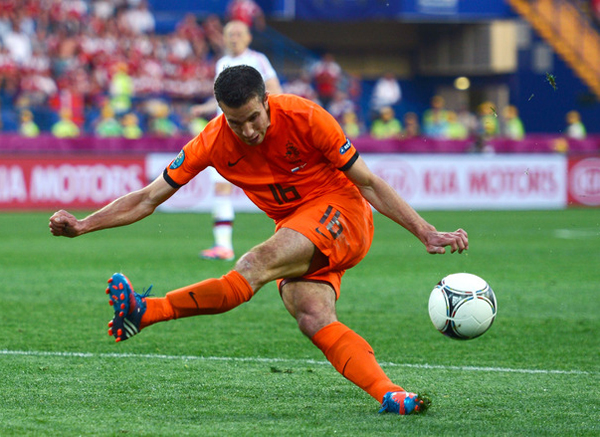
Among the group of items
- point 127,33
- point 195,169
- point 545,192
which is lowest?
point 545,192

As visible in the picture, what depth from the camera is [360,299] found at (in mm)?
8180

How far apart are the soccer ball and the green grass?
1.08ft

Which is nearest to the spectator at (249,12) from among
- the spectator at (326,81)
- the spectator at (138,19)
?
the spectator at (138,19)

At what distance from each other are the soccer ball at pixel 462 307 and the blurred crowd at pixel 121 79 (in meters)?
14.9

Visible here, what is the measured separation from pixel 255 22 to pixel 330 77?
297cm

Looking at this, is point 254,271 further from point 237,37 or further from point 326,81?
point 326,81

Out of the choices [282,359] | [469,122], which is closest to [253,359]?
[282,359]

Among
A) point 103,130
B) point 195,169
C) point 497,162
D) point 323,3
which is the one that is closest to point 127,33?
point 103,130

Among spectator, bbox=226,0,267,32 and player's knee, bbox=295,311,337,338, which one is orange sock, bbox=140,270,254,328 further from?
spectator, bbox=226,0,267,32

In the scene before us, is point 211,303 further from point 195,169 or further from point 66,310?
point 66,310

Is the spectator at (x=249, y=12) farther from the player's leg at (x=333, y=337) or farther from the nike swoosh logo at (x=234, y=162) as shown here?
the player's leg at (x=333, y=337)

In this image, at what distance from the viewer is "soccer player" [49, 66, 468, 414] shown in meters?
4.22

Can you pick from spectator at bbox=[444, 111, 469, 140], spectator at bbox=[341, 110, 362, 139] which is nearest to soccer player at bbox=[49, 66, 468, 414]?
spectator at bbox=[341, 110, 362, 139]

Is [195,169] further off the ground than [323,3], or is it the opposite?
[323,3]
